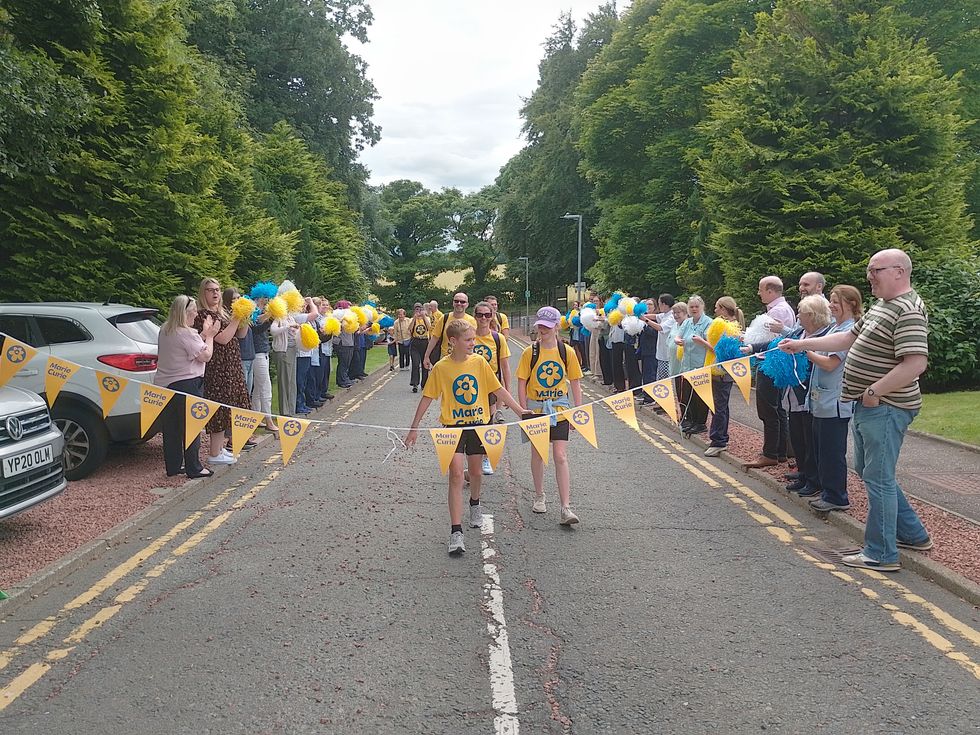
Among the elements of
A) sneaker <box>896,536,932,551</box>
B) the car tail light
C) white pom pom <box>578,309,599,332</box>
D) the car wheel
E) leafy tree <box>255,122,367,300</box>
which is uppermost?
leafy tree <box>255,122,367,300</box>

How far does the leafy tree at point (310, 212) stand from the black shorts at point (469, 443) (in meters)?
25.2

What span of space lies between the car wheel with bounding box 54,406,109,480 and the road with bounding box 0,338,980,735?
5.44ft

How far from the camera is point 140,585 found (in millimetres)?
5535

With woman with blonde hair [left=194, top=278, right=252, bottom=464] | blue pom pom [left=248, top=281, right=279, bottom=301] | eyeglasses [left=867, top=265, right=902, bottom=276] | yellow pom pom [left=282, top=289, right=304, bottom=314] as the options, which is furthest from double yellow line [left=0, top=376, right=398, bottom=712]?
eyeglasses [left=867, top=265, right=902, bottom=276]

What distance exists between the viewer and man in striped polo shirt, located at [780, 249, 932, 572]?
5293mm

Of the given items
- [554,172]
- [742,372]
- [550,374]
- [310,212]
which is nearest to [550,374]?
[550,374]

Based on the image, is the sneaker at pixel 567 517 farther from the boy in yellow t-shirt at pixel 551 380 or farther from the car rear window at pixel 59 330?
the car rear window at pixel 59 330

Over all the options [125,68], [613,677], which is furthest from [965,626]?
[125,68]

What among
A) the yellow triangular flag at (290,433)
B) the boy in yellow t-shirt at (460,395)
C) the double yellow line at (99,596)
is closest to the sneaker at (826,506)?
the boy in yellow t-shirt at (460,395)

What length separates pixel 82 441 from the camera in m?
8.57

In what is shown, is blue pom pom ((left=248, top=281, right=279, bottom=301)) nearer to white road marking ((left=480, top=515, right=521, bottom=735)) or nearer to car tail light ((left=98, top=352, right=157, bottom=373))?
car tail light ((left=98, top=352, right=157, bottom=373))

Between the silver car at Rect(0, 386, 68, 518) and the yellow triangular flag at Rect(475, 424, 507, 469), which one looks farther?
the yellow triangular flag at Rect(475, 424, 507, 469)

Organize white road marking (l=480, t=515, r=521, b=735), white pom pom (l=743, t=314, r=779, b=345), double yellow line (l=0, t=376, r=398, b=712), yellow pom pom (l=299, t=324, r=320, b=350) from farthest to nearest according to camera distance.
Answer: yellow pom pom (l=299, t=324, r=320, b=350), white pom pom (l=743, t=314, r=779, b=345), double yellow line (l=0, t=376, r=398, b=712), white road marking (l=480, t=515, r=521, b=735)

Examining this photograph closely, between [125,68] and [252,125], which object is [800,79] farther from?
[252,125]
